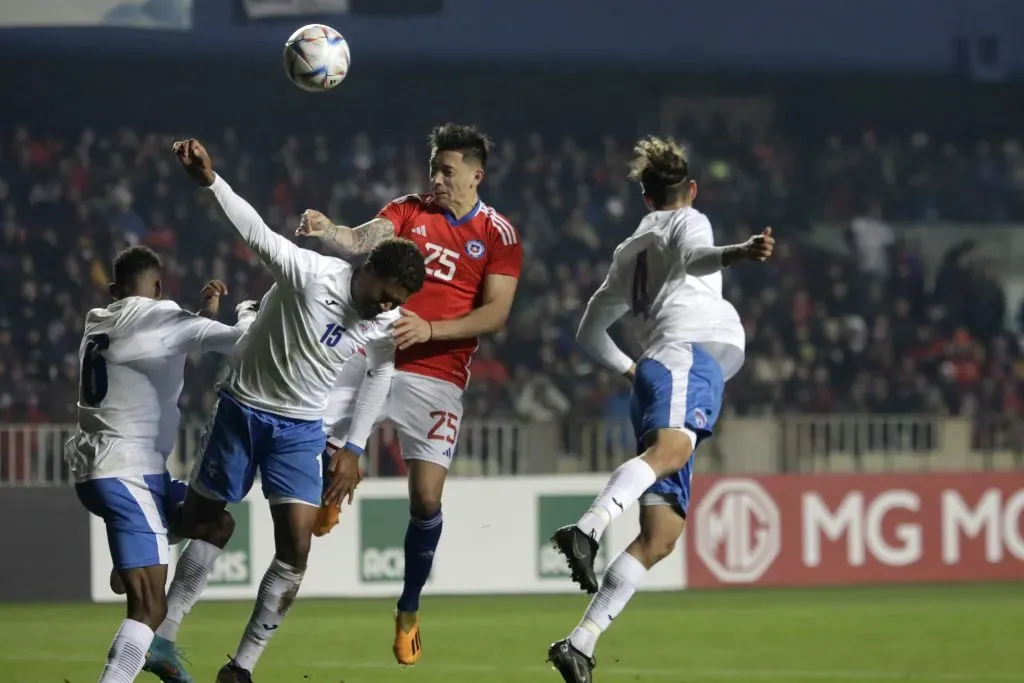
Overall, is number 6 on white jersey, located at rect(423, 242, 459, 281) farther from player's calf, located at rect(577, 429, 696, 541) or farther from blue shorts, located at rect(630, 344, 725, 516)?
player's calf, located at rect(577, 429, 696, 541)

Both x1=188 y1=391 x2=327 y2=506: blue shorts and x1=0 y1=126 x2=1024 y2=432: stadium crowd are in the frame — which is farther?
x1=0 y1=126 x2=1024 y2=432: stadium crowd

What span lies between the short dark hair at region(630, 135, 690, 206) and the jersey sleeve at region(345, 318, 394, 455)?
134cm

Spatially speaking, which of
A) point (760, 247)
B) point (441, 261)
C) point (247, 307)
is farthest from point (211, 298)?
point (760, 247)

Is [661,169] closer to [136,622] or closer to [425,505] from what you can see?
[425,505]

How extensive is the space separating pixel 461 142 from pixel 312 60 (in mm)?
849

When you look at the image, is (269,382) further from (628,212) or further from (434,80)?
(434,80)

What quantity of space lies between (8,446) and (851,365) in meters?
9.91

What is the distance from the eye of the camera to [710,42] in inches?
955

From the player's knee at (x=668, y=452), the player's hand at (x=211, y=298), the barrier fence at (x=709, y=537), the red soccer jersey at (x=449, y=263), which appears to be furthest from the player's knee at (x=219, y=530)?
the barrier fence at (x=709, y=537)

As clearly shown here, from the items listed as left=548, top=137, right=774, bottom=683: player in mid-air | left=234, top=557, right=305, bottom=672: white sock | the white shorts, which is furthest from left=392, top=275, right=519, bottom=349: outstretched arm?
left=234, top=557, right=305, bottom=672: white sock

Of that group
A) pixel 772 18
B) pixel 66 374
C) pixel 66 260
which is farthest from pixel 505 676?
pixel 772 18

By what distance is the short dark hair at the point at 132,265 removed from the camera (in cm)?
696

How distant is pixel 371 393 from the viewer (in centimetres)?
758

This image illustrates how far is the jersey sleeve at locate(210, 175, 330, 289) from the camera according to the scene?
6.63 meters
